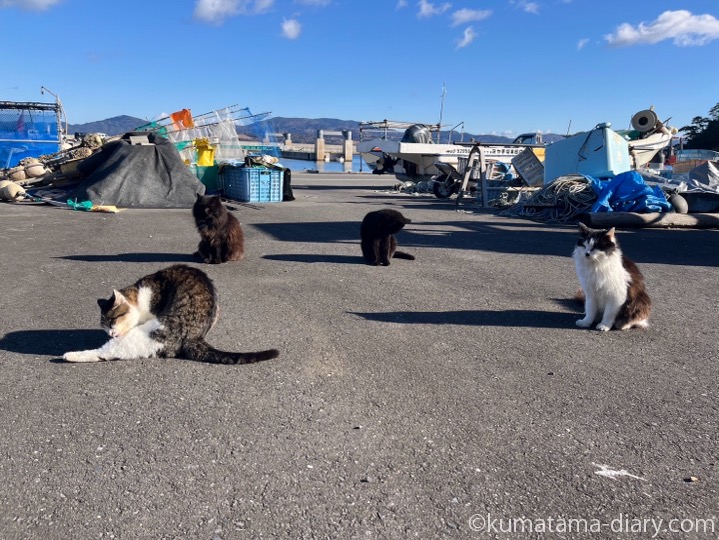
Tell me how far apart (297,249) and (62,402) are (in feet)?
19.6

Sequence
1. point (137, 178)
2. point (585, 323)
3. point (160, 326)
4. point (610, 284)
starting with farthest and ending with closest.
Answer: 1. point (137, 178)
2. point (585, 323)
3. point (610, 284)
4. point (160, 326)

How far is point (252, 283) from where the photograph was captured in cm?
704

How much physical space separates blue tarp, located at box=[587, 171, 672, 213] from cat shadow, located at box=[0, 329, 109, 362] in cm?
1100

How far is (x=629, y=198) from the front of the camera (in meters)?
12.5

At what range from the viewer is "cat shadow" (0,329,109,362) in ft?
14.9

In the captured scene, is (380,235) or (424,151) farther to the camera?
(424,151)

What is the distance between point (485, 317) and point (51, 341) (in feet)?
13.7

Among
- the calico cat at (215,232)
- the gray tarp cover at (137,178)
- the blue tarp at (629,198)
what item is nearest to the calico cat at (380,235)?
the calico cat at (215,232)

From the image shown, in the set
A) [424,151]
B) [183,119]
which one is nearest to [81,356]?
[183,119]

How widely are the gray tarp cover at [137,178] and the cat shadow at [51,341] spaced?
10256mm

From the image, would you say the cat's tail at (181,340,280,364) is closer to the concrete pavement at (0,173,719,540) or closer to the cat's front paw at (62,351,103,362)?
the concrete pavement at (0,173,719,540)

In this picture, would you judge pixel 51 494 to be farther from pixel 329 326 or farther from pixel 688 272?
pixel 688 272

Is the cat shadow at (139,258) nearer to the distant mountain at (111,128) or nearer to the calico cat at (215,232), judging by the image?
the calico cat at (215,232)

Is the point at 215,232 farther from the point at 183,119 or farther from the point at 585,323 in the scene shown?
the point at 183,119
